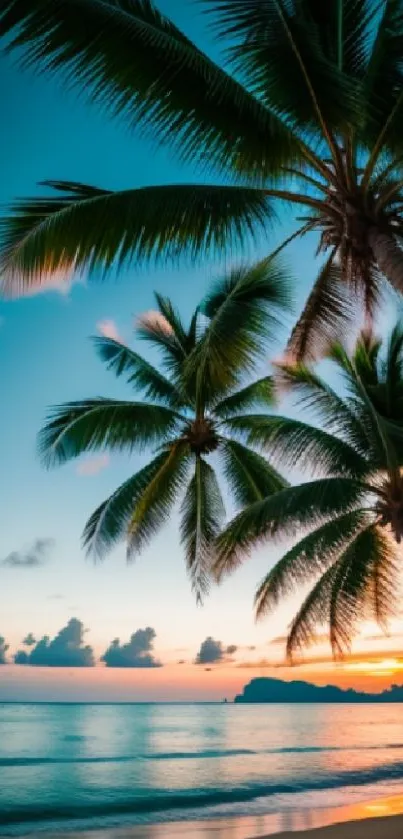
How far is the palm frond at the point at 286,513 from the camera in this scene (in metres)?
10.5

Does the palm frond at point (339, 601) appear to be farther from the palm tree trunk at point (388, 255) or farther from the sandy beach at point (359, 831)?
the palm tree trunk at point (388, 255)

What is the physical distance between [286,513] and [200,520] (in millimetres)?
5855

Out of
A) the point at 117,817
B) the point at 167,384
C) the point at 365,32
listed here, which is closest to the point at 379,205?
the point at 365,32

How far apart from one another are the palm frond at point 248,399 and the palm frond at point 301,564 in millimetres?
5421

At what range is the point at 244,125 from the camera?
6641mm

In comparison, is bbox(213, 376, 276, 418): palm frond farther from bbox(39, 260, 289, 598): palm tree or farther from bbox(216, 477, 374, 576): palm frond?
bbox(216, 477, 374, 576): palm frond

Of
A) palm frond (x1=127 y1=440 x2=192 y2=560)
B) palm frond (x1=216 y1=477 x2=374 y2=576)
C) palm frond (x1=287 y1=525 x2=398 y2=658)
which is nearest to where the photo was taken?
palm frond (x1=216 y1=477 x2=374 y2=576)

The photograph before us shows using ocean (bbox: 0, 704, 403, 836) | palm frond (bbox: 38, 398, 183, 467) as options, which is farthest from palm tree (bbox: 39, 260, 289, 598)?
ocean (bbox: 0, 704, 403, 836)

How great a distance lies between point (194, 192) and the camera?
681 cm

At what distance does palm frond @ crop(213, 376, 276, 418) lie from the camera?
16.2 meters

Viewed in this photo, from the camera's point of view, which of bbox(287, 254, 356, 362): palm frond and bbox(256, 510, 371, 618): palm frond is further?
bbox(256, 510, 371, 618): palm frond

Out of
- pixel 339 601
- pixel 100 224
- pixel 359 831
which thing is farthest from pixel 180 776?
pixel 100 224

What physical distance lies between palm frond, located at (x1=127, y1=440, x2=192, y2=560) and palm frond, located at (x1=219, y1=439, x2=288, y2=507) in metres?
0.99

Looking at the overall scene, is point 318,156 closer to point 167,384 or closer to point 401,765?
point 167,384
